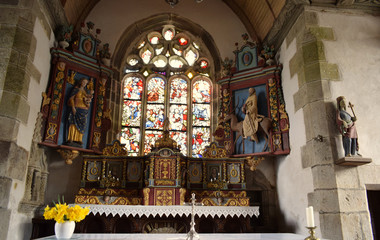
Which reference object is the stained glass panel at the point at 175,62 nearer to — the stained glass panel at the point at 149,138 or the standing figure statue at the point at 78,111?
the stained glass panel at the point at 149,138

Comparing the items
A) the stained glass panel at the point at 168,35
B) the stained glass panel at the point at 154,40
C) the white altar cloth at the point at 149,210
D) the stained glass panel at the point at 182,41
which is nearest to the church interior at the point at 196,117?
the white altar cloth at the point at 149,210

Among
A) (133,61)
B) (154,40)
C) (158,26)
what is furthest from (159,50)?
(133,61)

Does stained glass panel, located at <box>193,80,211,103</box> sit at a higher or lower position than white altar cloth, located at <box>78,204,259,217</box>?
higher

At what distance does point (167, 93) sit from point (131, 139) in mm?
1969

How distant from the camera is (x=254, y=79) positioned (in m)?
9.61

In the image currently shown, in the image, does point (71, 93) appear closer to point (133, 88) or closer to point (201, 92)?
point (133, 88)

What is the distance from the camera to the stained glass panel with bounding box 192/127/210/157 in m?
10.5

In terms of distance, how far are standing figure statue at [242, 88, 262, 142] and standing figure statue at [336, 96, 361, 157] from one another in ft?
8.30

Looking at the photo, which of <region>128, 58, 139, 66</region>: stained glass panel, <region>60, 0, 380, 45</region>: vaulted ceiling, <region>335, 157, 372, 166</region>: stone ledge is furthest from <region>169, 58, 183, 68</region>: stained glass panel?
<region>335, 157, 372, 166</region>: stone ledge

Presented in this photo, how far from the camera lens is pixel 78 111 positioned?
8.66 meters

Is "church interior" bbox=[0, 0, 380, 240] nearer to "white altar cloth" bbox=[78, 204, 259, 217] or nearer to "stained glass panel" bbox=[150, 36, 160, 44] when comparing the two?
"white altar cloth" bbox=[78, 204, 259, 217]

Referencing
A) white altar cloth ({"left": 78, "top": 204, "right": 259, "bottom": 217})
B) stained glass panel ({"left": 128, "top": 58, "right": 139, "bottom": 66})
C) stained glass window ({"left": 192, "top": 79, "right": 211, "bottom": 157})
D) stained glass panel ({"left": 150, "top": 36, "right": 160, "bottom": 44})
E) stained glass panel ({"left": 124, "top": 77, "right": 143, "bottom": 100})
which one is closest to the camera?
white altar cloth ({"left": 78, "top": 204, "right": 259, "bottom": 217})

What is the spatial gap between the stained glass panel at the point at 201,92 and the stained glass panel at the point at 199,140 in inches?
40.9

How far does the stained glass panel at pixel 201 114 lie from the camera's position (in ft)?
35.6
